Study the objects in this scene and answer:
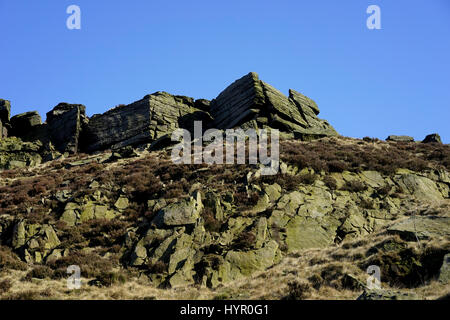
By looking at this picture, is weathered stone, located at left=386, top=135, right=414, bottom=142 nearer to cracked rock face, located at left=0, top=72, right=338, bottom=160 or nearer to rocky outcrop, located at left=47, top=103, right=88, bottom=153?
cracked rock face, located at left=0, top=72, right=338, bottom=160

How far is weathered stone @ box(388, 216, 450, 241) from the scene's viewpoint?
48.0 ft

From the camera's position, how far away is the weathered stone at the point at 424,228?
14.6m

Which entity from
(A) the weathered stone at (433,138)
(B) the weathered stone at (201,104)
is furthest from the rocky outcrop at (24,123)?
(A) the weathered stone at (433,138)

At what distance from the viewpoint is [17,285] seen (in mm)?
13883

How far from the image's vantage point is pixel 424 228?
15312 mm

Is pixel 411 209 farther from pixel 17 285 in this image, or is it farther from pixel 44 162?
pixel 44 162

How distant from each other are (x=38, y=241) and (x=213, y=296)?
36.7ft

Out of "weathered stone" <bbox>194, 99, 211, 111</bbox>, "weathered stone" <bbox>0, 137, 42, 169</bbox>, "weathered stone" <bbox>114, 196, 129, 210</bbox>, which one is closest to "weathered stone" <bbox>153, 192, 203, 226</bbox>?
"weathered stone" <bbox>114, 196, 129, 210</bbox>

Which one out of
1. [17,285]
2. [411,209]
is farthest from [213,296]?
[411,209]

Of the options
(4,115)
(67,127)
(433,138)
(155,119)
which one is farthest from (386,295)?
(4,115)

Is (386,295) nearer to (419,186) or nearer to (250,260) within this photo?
(250,260)

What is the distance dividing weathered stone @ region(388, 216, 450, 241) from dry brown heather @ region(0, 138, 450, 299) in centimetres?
60

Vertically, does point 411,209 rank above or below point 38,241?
above

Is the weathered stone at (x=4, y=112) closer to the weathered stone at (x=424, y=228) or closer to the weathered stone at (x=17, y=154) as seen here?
the weathered stone at (x=17, y=154)
